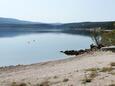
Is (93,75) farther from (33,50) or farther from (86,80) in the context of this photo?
(33,50)

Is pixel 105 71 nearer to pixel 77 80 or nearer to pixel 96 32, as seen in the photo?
pixel 77 80

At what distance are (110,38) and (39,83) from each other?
107 ft

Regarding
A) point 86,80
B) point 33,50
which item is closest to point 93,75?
point 86,80

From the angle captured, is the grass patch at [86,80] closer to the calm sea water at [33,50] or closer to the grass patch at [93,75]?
the grass patch at [93,75]

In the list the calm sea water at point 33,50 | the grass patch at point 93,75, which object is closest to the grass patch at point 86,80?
the grass patch at point 93,75

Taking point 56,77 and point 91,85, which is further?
point 56,77

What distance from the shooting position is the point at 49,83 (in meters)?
14.9

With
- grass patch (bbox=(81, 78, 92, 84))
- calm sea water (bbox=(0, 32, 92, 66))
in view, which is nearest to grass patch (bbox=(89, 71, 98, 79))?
grass patch (bbox=(81, 78, 92, 84))

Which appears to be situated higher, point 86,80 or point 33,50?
point 86,80

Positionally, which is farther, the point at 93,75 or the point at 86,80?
the point at 93,75

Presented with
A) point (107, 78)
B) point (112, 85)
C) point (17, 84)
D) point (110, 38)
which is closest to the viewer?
point (112, 85)

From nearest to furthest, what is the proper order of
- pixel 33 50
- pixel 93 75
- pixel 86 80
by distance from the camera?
1. pixel 86 80
2. pixel 93 75
3. pixel 33 50

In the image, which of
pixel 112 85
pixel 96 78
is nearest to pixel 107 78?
pixel 96 78

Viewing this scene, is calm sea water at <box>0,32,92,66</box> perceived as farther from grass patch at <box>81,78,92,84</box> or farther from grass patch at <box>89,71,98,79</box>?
grass patch at <box>81,78,92,84</box>
